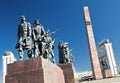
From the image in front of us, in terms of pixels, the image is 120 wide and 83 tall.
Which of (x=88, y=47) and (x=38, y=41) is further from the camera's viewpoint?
(x=88, y=47)

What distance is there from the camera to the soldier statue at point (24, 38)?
709cm

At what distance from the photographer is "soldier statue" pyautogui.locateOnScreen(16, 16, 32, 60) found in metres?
7.09

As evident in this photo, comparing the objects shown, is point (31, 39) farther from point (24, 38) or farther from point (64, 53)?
point (64, 53)

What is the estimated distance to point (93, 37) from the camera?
1911 centimetres

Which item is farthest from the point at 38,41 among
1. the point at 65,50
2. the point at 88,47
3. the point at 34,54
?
the point at 88,47

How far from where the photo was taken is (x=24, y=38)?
7.27 m

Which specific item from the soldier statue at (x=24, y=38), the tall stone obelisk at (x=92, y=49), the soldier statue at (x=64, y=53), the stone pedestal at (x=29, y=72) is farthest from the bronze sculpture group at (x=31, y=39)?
the tall stone obelisk at (x=92, y=49)

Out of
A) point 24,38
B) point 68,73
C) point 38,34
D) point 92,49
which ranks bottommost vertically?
point 68,73

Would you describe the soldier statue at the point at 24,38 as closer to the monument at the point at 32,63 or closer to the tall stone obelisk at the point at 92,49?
the monument at the point at 32,63

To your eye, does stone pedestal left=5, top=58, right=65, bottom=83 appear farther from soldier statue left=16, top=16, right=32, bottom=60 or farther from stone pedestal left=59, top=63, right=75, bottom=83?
stone pedestal left=59, top=63, right=75, bottom=83

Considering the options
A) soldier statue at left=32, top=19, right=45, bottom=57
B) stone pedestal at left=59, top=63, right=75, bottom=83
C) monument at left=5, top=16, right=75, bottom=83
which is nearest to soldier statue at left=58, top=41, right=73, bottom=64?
stone pedestal at left=59, top=63, right=75, bottom=83

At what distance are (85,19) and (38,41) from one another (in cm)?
1219

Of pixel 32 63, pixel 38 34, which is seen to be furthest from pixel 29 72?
pixel 38 34

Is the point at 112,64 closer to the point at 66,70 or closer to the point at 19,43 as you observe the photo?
the point at 66,70
